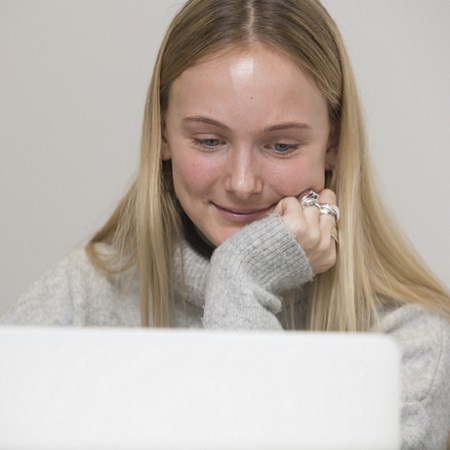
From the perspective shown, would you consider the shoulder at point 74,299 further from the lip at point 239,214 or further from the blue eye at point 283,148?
the blue eye at point 283,148

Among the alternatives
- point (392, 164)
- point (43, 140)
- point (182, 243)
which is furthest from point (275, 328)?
point (43, 140)

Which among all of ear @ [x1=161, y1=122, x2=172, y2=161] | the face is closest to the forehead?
the face

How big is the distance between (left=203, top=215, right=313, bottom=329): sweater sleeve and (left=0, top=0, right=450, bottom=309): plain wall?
61 centimetres

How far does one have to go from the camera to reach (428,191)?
1928 millimetres

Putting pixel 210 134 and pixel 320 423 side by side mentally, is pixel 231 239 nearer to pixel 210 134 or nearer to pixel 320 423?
pixel 210 134

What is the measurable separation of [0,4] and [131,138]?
0.44 meters

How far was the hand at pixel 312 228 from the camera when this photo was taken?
1.34m

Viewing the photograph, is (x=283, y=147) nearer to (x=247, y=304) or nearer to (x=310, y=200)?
(x=310, y=200)

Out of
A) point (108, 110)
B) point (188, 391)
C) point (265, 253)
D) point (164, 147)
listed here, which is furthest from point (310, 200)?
point (188, 391)

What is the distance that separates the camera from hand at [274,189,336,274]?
134 centimetres

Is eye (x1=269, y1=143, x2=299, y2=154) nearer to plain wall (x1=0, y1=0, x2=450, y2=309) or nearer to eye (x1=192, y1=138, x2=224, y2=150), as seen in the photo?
eye (x1=192, y1=138, x2=224, y2=150)

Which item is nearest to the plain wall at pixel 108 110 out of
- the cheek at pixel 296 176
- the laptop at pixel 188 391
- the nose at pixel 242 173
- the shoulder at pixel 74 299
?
the shoulder at pixel 74 299

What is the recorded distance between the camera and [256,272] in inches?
52.2

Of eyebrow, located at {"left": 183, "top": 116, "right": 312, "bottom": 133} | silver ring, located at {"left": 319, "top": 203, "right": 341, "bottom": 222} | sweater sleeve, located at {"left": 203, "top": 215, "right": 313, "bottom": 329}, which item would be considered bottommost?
sweater sleeve, located at {"left": 203, "top": 215, "right": 313, "bottom": 329}
